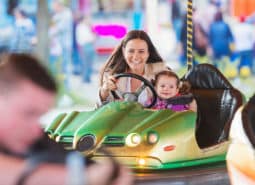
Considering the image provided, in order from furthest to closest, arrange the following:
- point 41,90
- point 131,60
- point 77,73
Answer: point 77,73 < point 131,60 < point 41,90

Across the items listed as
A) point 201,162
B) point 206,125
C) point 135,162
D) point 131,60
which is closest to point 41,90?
point 135,162

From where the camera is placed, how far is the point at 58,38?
214 inches

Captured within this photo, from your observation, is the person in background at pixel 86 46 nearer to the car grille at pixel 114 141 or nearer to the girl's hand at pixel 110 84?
the girl's hand at pixel 110 84

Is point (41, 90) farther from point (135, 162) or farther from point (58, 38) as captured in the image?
point (58, 38)

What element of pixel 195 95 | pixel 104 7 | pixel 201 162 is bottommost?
pixel 201 162

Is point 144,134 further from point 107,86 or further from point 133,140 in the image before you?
point 107,86

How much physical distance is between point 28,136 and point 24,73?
5cm

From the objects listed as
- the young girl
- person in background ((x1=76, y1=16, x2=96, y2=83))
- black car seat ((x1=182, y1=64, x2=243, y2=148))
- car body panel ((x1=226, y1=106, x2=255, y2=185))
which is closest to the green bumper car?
black car seat ((x1=182, y1=64, x2=243, y2=148))

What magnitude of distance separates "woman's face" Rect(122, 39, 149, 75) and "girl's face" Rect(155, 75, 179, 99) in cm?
27

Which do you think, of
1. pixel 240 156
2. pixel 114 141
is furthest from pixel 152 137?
pixel 240 156

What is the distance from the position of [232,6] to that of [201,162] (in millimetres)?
3160

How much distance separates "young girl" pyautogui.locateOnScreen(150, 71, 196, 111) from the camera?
2.79 metres

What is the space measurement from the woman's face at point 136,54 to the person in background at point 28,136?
2563mm

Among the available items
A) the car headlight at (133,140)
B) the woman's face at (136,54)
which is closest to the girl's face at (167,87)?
the woman's face at (136,54)
